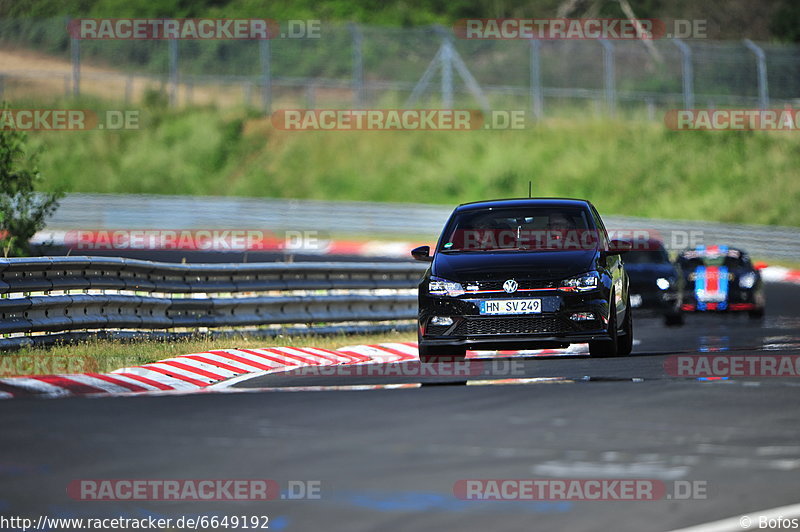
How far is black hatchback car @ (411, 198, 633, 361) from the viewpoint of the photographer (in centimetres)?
1405

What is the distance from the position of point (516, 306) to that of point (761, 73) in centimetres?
3091

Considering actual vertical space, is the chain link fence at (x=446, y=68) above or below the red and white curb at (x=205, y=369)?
above

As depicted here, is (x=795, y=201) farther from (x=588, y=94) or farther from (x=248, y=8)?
(x=248, y=8)

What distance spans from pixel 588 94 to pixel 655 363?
31857 mm

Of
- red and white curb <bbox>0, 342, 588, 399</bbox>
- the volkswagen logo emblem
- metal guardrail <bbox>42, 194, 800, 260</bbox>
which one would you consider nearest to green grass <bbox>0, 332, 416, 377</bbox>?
red and white curb <bbox>0, 342, 588, 399</bbox>

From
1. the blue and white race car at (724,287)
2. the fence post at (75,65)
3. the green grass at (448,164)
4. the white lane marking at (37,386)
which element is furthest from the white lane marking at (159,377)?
the green grass at (448,164)

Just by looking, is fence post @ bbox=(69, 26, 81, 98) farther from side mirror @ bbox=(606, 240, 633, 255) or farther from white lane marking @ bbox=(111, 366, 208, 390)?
white lane marking @ bbox=(111, 366, 208, 390)

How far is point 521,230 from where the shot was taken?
1511cm

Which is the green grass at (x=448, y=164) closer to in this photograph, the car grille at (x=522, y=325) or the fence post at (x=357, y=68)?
the fence post at (x=357, y=68)

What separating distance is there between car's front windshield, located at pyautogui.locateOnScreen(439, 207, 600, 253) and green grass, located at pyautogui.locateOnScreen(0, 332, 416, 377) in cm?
281

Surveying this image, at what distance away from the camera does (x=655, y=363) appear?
14.2 m

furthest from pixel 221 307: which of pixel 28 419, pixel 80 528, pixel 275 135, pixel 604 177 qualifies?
pixel 275 135

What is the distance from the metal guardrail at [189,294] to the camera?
14.4m

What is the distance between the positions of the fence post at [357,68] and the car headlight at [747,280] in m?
21.0
